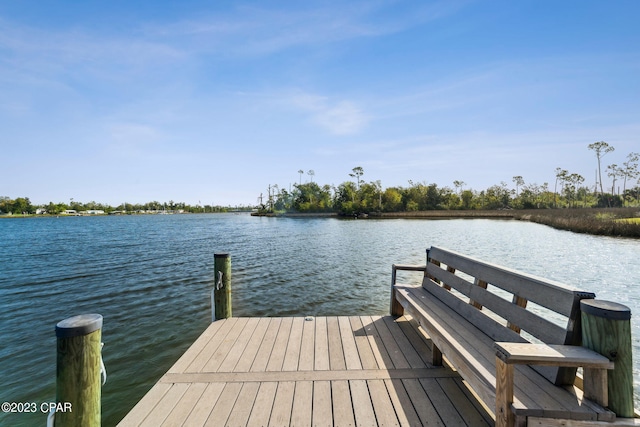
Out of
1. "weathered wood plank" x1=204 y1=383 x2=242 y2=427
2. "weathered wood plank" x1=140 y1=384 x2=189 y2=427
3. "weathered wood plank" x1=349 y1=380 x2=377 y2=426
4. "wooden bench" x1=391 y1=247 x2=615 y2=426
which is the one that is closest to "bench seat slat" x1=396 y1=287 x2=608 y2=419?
"wooden bench" x1=391 y1=247 x2=615 y2=426

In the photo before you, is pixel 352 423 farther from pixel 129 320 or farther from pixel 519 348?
pixel 129 320

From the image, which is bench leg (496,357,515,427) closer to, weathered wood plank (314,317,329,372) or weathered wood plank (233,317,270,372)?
weathered wood plank (314,317,329,372)

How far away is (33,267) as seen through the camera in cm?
1435

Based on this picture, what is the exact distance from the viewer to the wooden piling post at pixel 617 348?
169 cm

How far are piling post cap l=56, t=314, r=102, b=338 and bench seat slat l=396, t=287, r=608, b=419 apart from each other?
2666mm

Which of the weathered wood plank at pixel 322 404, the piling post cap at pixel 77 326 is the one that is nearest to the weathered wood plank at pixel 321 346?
the weathered wood plank at pixel 322 404

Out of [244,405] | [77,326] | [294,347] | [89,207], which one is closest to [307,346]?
[294,347]

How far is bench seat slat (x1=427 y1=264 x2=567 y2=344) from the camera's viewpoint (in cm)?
206

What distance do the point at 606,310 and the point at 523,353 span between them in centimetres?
53

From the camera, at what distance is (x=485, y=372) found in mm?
2104

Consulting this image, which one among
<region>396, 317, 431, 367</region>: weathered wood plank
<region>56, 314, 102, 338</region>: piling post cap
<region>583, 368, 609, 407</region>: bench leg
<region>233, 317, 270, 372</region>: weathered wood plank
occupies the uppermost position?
<region>56, 314, 102, 338</region>: piling post cap

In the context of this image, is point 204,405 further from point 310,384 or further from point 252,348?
point 252,348

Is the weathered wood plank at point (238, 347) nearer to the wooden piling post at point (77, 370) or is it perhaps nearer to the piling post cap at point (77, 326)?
the wooden piling post at point (77, 370)

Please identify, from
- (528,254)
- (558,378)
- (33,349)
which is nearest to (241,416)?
(558,378)
